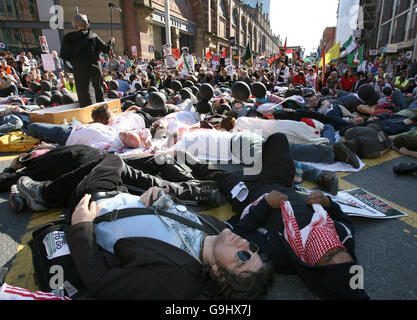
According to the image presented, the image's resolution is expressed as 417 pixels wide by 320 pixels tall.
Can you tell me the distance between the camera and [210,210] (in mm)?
2736

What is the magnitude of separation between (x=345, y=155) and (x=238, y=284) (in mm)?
2987

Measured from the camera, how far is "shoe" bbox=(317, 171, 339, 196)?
9.35 ft

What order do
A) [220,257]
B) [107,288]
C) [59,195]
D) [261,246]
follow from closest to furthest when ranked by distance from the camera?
[107,288] < [220,257] < [261,246] < [59,195]

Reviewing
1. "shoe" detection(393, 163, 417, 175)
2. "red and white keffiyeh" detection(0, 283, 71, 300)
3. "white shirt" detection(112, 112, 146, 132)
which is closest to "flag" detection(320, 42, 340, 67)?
"shoe" detection(393, 163, 417, 175)

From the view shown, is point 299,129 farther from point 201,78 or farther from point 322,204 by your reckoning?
point 201,78

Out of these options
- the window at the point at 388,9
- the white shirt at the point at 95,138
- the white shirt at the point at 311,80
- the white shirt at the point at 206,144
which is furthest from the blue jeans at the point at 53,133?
the window at the point at 388,9

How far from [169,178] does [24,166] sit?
5.67 ft

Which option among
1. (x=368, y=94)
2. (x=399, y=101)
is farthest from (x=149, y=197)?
(x=399, y=101)

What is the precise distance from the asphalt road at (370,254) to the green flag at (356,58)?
9.90m

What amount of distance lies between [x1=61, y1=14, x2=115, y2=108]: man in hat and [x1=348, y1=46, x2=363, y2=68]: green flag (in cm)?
986

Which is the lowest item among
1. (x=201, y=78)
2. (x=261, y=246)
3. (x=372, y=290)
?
(x=372, y=290)

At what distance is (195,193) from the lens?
270 cm

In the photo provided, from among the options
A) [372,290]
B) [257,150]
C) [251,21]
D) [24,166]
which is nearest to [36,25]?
[24,166]

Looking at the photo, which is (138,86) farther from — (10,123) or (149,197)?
(149,197)
